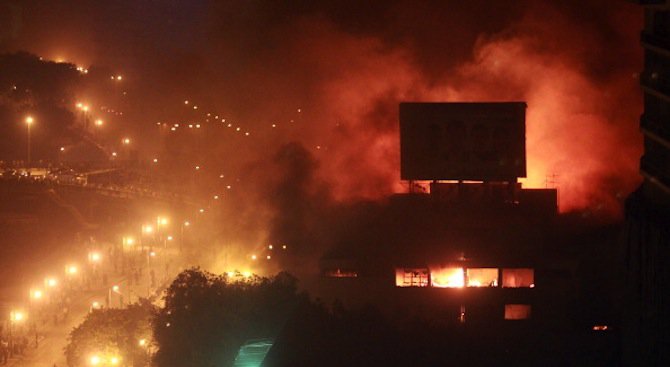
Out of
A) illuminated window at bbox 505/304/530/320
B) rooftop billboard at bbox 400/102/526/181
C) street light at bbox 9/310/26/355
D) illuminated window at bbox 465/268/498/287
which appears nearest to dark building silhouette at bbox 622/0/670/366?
illuminated window at bbox 505/304/530/320

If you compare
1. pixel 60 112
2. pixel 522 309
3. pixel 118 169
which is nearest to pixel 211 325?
pixel 522 309

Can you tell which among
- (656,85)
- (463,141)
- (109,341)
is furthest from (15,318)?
(656,85)

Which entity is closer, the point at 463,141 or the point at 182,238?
the point at 463,141

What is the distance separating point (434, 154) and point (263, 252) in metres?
7.60

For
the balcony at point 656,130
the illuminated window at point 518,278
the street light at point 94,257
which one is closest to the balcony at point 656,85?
the balcony at point 656,130

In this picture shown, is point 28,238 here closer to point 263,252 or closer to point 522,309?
point 263,252

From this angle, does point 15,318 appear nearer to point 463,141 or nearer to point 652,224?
point 463,141

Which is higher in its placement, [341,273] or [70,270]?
[70,270]

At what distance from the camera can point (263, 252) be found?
24125 mm

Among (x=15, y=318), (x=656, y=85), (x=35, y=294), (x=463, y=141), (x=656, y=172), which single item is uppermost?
(x=463, y=141)

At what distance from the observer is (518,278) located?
16.8m

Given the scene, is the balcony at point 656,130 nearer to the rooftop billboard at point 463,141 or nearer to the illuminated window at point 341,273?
the rooftop billboard at point 463,141

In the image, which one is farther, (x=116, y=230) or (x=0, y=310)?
(x=116, y=230)

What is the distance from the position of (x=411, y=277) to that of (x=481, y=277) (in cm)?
138
